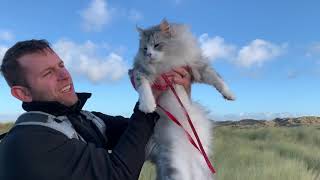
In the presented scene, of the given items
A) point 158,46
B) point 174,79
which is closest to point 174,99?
point 174,79

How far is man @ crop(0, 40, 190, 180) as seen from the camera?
299cm

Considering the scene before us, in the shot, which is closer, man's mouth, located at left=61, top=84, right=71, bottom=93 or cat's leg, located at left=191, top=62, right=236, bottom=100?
man's mouth, located at left=61, top=84, right=71, bottom=93

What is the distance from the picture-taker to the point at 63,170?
299 centimetres

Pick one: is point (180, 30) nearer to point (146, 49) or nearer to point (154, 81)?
point (146, 49)

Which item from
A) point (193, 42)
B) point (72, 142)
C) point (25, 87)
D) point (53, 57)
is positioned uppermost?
point (193, 42)

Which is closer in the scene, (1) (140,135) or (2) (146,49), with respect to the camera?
(1) (140,135)

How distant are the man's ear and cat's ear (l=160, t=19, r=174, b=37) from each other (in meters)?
1.30

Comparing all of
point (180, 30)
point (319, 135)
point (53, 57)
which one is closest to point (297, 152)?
point (319, 135)

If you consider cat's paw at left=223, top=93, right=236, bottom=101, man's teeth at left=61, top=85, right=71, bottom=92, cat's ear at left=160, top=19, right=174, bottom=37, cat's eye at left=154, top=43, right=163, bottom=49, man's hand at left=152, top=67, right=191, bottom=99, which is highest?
cat's ear at left=160, top=19, right=174, bottom=37

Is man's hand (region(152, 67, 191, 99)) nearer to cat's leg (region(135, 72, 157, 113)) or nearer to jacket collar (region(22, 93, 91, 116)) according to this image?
cat's leg (region(135, 72, 157, 113))

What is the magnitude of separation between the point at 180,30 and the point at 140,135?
1.42 meters

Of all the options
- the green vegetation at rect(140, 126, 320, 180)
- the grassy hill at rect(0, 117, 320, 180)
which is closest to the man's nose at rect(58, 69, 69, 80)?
the grassy hill at rect(0, 117, 320, 180)

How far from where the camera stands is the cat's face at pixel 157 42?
416 centimetres

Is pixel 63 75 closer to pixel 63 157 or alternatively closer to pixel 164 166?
pixel 63 157
